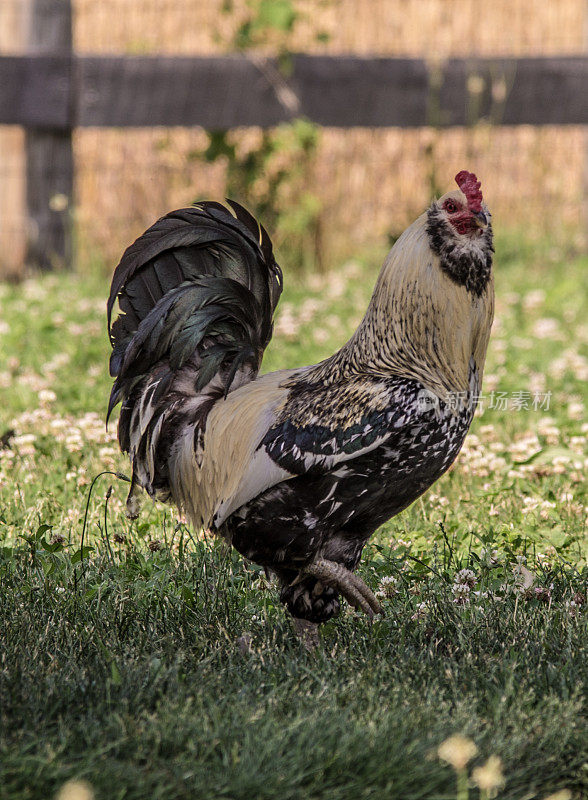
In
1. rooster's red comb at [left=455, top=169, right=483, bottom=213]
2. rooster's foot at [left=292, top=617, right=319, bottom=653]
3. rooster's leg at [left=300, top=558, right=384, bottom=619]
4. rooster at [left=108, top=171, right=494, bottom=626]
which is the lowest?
rooster's foot at [left=292, top=617, right=319, bottom=653]

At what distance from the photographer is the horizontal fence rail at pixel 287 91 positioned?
326 inches

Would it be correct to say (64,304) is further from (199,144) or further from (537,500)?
(537,500)

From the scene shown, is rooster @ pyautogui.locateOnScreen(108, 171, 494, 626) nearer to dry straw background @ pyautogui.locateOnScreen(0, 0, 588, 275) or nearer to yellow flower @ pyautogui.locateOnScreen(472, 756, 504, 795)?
yellow flower @ pyautogui.locateOnScreen(472, 756, 504, 795)

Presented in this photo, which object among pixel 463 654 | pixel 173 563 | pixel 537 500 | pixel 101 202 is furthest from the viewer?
pixel 101 202

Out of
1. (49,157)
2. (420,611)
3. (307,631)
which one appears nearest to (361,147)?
(49,157)

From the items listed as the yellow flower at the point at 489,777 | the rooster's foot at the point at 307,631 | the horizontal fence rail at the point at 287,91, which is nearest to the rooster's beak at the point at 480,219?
the rooster's foot at the point at 307,631

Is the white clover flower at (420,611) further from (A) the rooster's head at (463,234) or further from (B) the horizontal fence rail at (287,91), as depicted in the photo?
(B) the horizontal fence rail at (287,91)

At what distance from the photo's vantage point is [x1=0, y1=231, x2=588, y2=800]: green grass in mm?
2666

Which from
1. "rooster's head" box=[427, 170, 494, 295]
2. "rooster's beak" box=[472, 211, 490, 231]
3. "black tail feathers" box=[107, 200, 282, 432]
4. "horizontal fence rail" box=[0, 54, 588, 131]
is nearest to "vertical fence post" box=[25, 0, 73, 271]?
"horizontal fence rail" box=[0, 54, 588, 131]

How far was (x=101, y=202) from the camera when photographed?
33.5 feet

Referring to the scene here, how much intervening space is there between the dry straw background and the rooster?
5735mm

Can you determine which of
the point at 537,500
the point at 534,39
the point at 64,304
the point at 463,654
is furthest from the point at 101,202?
the point at 463,654

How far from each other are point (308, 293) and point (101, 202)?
277 cm

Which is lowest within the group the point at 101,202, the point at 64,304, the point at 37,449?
the point at 37,449
